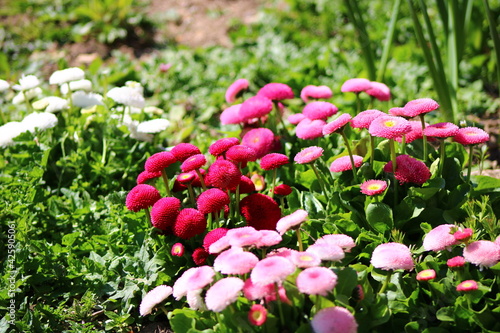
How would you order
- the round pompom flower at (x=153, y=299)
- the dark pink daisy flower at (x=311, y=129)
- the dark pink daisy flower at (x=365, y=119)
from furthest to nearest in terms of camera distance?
1. the dark pink daisy flower at (x=311, y=129)
2. the dark pink daisy flower at (x=365, y=119)
3. the round pompom flower at (x=153, y=299)

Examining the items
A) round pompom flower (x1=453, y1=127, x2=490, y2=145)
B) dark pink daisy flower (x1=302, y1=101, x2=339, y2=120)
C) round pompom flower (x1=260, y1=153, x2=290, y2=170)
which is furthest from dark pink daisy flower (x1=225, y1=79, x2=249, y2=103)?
round pompom flower (x1=453, y1=127, x2=490, y2=145)

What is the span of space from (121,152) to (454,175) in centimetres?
171

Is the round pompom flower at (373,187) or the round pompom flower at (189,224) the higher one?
the round pompom flower at (373,187)

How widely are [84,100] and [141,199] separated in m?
1.36

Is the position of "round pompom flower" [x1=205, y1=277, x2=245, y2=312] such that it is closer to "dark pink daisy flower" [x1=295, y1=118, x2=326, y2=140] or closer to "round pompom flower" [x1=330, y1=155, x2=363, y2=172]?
"round pompom flower" [x1=330, y1=155, x2=363, y2=172]

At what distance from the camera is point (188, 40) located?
559cm

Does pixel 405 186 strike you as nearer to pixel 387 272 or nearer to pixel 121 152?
pixel 387 272

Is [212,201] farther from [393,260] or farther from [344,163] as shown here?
[393,260]

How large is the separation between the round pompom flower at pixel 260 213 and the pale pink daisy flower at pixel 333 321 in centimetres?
66

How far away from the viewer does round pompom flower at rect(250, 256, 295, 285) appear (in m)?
1.53

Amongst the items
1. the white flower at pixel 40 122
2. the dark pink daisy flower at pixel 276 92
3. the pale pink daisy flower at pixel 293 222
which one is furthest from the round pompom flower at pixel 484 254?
the white flower at pixel 40 122

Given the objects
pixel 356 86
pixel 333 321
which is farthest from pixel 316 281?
pixel 356 86

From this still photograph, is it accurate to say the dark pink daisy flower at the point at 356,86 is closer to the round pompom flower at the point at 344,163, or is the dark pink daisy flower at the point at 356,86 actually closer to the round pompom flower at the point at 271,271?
the round pompom flower at the point at 344,163

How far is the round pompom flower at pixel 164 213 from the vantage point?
2.05 metres
